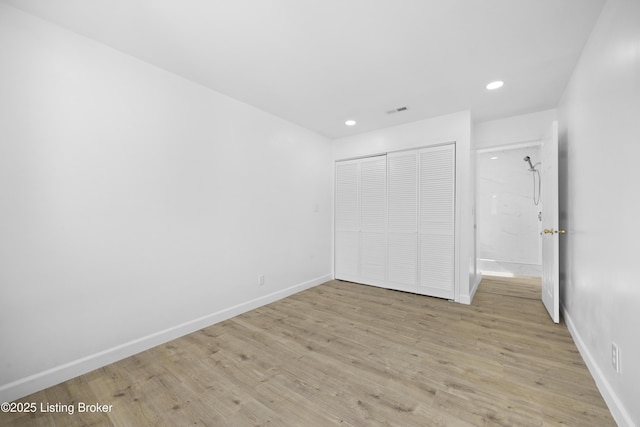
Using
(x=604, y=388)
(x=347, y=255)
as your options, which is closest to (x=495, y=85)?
(x=604, y=388)

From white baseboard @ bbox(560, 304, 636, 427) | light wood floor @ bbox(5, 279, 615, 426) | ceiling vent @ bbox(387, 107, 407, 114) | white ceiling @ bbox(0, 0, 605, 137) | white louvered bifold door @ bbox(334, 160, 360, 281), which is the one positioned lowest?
light wood floor @ bbox(5, 279, 615, 426)

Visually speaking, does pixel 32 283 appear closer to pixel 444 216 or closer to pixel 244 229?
pixel 244 229

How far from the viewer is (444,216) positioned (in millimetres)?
3580

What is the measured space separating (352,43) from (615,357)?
269cm

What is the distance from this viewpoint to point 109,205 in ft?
7.00

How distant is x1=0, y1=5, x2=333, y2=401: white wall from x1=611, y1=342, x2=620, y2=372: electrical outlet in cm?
307

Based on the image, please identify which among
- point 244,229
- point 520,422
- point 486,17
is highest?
point 486,17

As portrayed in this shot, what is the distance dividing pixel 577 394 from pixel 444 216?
7.21 ft

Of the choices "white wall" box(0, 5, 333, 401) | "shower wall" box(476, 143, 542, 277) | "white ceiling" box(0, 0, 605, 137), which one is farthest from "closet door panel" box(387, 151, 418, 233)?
"shower wall" box(476, 143, 542, 277)

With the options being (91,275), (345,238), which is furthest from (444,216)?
(91,275)

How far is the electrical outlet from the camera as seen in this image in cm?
149

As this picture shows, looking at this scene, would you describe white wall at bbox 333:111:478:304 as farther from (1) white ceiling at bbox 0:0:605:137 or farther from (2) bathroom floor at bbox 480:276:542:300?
(2) bathroom floor at bbox 480:276:542:300

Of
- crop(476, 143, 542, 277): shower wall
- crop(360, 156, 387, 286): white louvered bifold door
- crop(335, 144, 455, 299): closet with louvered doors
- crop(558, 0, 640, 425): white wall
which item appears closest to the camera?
crop(558, 0, 640, 425): white wall

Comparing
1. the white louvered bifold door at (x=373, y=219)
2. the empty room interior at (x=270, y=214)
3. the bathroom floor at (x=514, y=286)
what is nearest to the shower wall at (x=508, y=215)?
the bathroom floor at (x=514, y=286)
